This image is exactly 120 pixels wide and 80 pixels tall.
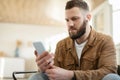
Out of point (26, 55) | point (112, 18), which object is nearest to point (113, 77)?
point (112, 18)

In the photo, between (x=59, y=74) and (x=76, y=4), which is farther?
(x=76, y=4)

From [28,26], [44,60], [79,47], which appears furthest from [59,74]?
[28,26]

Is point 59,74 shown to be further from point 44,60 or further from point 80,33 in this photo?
point 80,33

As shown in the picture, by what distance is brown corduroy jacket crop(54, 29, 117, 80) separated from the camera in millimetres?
1321

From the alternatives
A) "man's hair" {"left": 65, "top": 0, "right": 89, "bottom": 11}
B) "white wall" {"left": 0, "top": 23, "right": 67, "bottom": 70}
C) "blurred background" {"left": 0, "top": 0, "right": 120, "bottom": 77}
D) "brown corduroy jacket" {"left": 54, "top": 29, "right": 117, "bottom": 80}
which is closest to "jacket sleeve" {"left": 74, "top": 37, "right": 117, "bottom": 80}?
"brown corduroy jacket" {"left": 54, "top": 29, "right": 117, "bottom": 80}

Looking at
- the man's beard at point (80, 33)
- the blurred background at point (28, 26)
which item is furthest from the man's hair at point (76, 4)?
the blurred background at point (28, 26)

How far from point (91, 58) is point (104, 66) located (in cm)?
16

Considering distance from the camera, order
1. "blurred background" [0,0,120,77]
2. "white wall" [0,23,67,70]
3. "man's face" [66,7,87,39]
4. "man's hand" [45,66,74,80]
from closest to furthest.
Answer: "man's hand" [45,66,74,80] < "man's face" [66,7,87,39] < "blurred background" [0,0,120,77] < "white wall" [0,23,67,70]

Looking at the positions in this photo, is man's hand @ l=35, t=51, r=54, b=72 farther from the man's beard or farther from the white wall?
the white wall

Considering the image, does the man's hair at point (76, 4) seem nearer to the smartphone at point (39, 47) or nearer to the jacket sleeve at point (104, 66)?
the jacket sleeve at point (104, 66)

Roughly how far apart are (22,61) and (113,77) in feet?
21.6

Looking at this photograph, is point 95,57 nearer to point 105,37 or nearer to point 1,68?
point 105,37

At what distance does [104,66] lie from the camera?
1380 millimetres

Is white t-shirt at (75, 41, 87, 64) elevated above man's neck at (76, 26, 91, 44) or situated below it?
below
